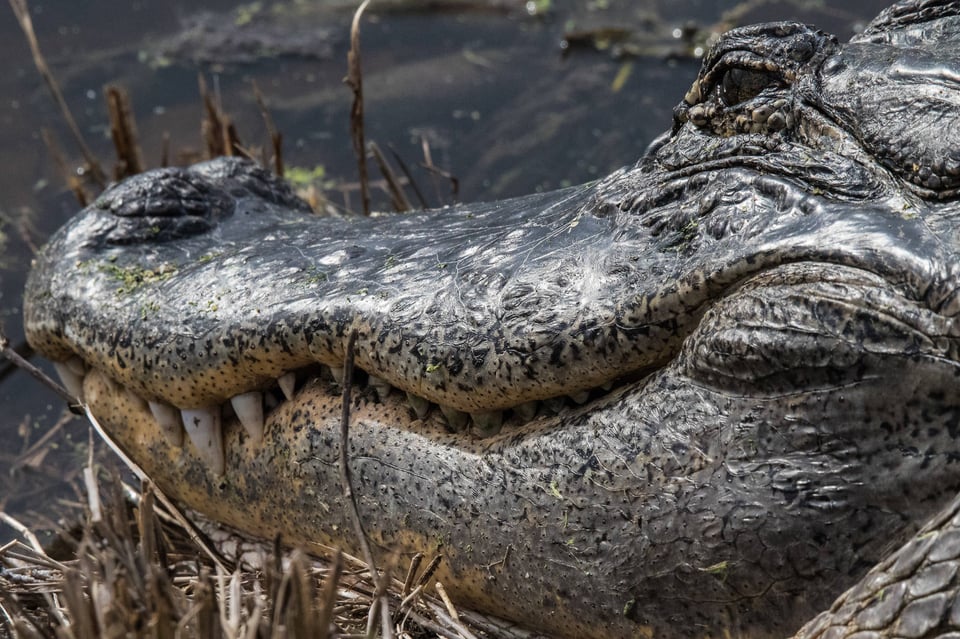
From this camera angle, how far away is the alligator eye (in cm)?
214

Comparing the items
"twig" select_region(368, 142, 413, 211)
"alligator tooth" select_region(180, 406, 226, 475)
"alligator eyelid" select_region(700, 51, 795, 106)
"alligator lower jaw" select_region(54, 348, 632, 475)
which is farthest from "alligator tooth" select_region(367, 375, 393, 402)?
"twig" select_region(368, 142, 413, 211)

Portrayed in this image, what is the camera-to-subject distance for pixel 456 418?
7.33 feet

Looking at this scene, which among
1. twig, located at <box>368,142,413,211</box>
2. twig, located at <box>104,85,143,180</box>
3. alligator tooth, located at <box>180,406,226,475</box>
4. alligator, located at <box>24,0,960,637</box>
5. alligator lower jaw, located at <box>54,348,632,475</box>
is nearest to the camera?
alligator, located at <box>24,0,960,637</box>

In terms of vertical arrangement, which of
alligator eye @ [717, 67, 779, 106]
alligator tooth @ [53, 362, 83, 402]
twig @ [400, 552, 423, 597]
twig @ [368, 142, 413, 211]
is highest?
alligator eye @ [717, 67, 779, 106]

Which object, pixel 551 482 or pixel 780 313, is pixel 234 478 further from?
pixel 780 313

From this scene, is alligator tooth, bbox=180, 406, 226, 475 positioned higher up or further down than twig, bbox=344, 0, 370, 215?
further down

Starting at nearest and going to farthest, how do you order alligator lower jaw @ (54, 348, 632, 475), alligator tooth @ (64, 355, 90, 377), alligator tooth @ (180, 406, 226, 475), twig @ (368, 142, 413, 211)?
alligator lower jaw @ (54, 348, 632, 475), alligator tooth @ (180, 406, 226, 475), alligator tooth @ (64, 355, 90, 377), twig @ (368, 142, 413, 211)

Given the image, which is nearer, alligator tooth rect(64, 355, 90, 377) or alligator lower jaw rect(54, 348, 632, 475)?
alligator lower jaw rect(54, 348, 632, 475)

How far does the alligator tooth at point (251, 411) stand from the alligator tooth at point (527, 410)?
2.16 ft

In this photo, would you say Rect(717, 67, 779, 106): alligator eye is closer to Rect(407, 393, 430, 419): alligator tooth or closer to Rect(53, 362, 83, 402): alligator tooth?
Rect(407, 393, 430, 419): alligator tooth

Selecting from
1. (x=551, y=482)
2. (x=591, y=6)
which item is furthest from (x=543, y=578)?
(x=591, y=6)

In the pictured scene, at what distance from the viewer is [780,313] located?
1832 mm

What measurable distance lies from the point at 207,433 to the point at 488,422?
762 mm

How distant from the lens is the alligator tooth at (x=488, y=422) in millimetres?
2184
